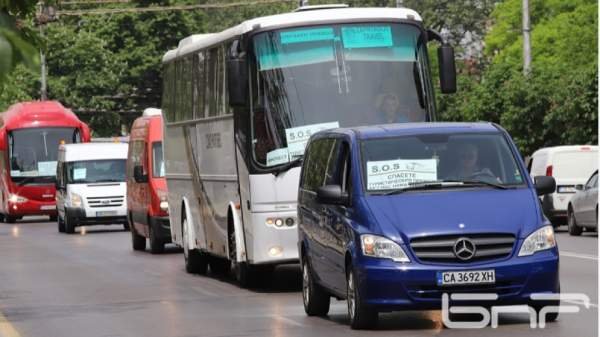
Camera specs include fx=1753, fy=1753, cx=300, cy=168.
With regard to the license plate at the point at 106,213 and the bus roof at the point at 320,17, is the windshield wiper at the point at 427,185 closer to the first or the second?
the bus roof at the point at 320,17

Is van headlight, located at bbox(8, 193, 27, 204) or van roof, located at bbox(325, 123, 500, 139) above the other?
van roof, located at bbox(325, 123, 500, 139)

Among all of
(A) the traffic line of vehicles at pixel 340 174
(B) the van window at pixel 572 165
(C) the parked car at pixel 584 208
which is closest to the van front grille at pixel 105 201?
(A) the traffic line of vehicles at pixel 340 174

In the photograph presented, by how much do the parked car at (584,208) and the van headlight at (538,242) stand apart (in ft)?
63.8

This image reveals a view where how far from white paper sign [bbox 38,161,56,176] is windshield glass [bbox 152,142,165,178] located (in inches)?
927

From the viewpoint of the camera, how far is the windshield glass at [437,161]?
1402cm

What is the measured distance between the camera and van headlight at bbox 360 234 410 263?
13047 millimetres

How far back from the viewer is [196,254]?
24094mm

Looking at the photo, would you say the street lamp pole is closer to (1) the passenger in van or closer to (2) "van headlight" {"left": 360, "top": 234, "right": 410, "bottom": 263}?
(1) the passenger in van

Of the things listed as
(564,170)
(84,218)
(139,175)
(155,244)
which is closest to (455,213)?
(155,244)

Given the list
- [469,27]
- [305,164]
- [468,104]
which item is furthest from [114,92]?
[305,164]

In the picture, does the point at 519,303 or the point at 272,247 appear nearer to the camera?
the point at 519,303

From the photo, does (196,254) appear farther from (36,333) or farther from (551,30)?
(551,30)

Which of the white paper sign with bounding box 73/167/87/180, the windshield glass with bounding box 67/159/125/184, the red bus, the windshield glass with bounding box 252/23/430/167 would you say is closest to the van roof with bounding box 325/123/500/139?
the windshield glass with bounding box 252/23/430/167

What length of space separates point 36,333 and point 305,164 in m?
3.03
